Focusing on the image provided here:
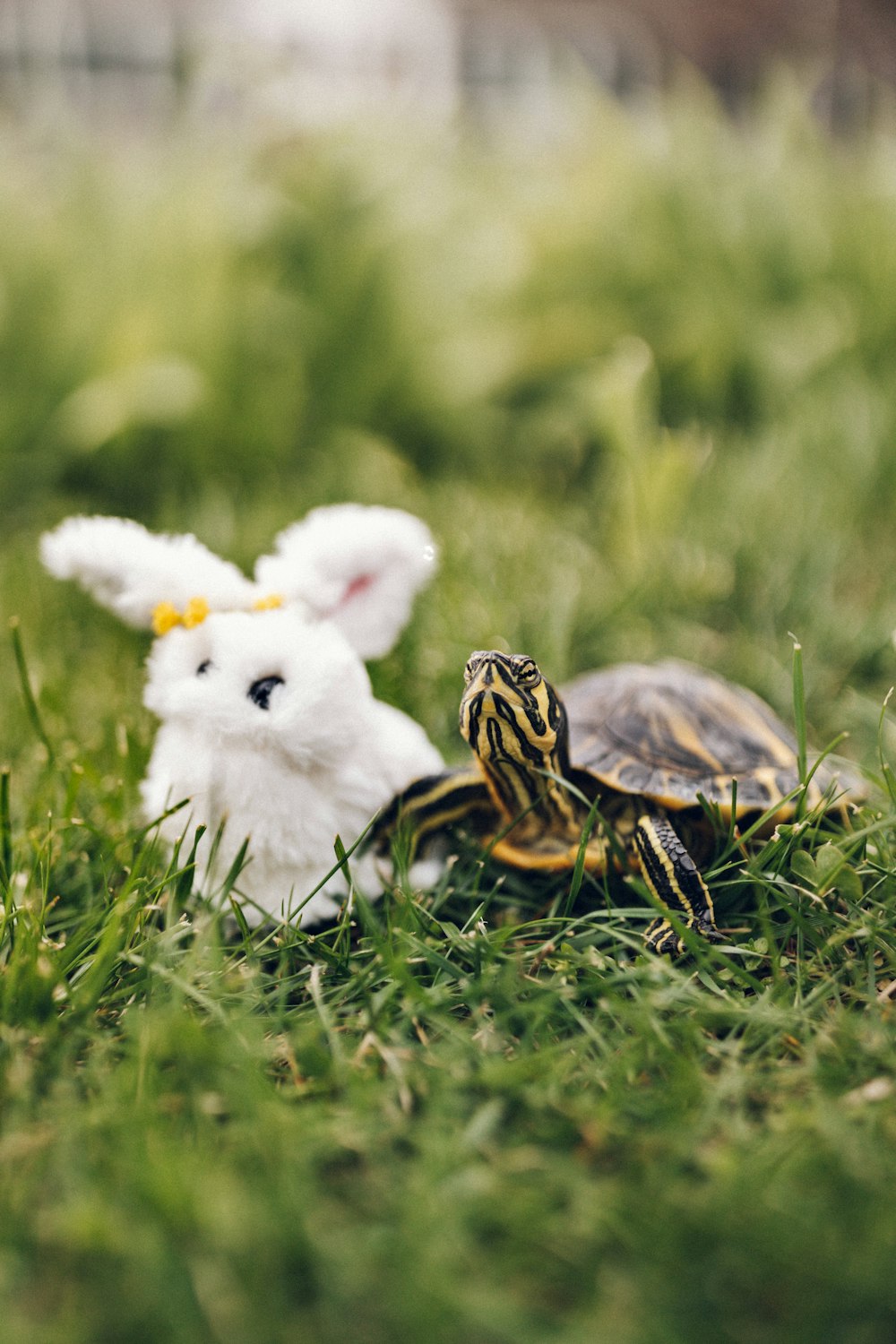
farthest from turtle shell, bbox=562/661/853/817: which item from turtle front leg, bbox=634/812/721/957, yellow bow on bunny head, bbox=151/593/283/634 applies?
yellow bow on bunny head, bbox=151/593/283/634

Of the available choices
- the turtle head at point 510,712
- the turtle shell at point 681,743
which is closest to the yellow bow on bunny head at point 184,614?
the turtle head at point 510,712

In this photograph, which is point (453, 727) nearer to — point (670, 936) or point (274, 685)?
point (274, 685)

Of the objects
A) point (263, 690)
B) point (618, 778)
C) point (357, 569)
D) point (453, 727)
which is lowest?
point (453, 727)

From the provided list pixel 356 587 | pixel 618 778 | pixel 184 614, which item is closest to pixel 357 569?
pixel 356 587

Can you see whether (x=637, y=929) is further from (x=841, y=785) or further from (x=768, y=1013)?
(x=841, y=785)

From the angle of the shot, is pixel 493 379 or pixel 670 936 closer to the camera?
pixel 670 936

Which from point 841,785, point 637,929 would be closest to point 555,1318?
point 637,929
